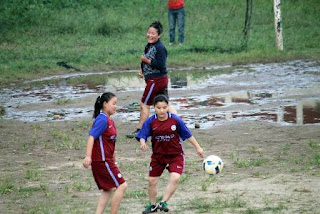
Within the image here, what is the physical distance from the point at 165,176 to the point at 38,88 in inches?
348

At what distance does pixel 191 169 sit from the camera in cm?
1109

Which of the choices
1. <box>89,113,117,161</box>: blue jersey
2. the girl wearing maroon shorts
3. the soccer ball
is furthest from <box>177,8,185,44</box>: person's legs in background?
<box>89,113,117,161</box>: blue jersey

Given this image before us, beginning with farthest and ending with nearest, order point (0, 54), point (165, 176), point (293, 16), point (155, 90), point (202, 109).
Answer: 1. point (293, 16)
2. point (0, 54)
3. point (202, 109)
4. point (155, 90)
5. point (165, 176)

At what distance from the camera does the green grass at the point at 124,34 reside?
72.5 feet

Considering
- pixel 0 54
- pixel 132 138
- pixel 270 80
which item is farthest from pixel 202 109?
pixel 0 54

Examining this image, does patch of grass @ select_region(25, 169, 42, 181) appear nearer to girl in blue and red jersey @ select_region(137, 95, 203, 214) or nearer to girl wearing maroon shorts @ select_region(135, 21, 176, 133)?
girl in blue and red jersey @ select_region(137, 95, 203, 214)

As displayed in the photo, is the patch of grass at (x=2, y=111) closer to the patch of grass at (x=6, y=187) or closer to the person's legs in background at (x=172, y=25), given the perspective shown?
the patch of grass at (x=6, y=187)

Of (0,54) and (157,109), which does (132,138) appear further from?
(0,54)

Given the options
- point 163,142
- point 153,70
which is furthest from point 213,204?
point 153,70

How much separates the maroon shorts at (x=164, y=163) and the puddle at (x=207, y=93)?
507cm

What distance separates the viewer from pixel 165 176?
1082cm

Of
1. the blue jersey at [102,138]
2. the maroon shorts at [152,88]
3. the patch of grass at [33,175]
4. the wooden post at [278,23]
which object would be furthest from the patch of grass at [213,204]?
the wooden post at [278,23]

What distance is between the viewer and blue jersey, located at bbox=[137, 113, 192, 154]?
29.7ft

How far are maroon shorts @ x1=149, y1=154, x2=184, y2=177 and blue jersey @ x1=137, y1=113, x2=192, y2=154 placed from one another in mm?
55
